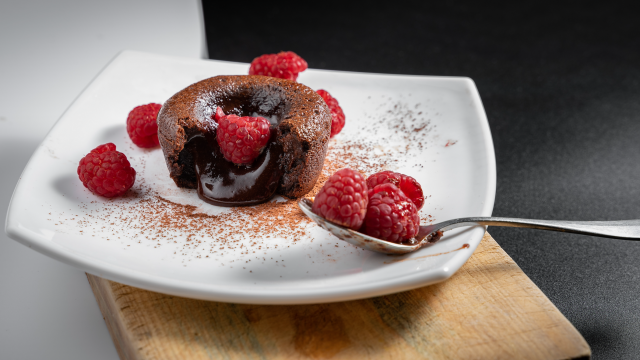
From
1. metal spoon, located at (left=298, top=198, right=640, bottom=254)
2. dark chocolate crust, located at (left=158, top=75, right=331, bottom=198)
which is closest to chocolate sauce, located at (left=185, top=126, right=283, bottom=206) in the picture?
dark chocolate crust, located at (left=158, top=75, right=331, bottom=198)

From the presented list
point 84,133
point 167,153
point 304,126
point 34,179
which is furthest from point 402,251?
point 84,133

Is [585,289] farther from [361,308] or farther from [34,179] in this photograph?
[34,179]

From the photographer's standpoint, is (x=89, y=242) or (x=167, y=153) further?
(x=167, y=153)

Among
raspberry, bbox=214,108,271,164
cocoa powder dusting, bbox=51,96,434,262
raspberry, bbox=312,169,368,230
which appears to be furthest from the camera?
raspberry, bbox=214,108,271,164

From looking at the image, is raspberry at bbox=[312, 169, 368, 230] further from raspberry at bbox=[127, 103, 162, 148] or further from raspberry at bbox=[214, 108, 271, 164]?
raspberry at bbox=[127, 103, 162, 148]

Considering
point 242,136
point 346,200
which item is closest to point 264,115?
point 242,136

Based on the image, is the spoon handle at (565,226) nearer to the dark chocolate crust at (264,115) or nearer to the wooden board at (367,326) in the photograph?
the wooden board at (367,326)
